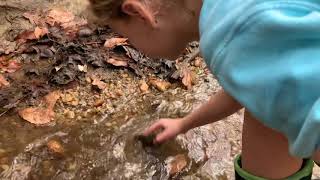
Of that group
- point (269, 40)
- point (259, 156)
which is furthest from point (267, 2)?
point (259, 156)

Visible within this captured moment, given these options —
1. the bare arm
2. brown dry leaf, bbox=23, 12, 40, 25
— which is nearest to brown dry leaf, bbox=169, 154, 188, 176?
the bare arm

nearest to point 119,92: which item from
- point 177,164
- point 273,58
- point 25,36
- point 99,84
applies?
point 99,84

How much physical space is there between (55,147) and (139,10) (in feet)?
2.76

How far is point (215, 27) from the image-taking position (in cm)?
109

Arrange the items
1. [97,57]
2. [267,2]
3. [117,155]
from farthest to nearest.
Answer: [97,57]
[117,155]
[267,2]

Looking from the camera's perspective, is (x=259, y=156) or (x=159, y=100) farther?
(x=159, y=100)

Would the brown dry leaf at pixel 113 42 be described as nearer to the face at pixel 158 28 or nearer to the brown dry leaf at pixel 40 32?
the brown dry leaf at pixel 40 32

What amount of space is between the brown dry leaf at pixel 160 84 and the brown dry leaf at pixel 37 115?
380mm

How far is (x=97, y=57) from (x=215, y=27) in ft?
4.11

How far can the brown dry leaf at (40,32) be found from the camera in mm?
2400

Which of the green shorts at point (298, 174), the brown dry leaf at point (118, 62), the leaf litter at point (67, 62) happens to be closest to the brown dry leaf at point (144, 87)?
the leaf litter at point (67, 62)

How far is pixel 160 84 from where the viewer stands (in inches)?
86.0

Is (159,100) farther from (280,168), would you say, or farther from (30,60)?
(280,168)

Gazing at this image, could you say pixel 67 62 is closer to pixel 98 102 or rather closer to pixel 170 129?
pixel 98 102
